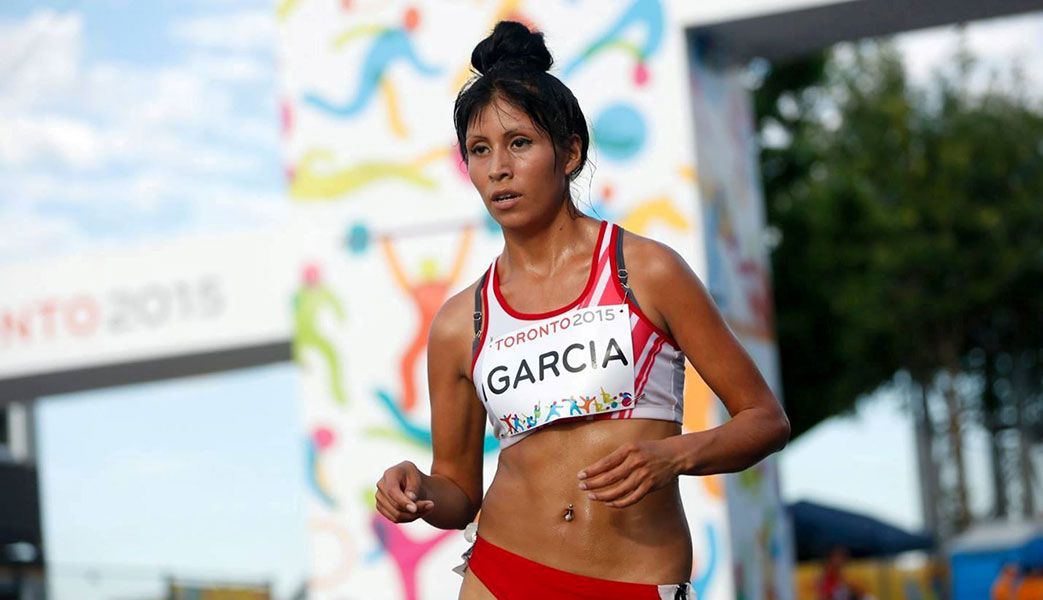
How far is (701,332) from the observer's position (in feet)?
10.7

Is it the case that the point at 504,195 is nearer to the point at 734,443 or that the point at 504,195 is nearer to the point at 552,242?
the point at 552,242

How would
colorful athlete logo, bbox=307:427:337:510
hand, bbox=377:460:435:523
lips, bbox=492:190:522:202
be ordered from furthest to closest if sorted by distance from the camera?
colorful athlete logo, bbox=307:427:337:510 < lips, bbox=492:190:522:202 < hand, bbox=377:460:435:523

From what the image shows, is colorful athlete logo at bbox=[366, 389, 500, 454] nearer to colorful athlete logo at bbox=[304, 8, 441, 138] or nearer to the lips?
colorful athlete logo at bbox=[304, 8, 441, 138]

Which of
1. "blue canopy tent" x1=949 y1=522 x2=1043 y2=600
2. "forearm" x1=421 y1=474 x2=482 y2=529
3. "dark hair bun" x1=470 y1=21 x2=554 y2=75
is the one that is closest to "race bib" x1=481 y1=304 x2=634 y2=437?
"forearm" x1=421 y1=474 x2=482 y2=529

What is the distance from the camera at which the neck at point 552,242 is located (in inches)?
135

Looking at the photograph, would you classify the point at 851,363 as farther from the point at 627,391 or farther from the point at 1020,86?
the point at 627,391

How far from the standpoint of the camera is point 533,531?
330 cm

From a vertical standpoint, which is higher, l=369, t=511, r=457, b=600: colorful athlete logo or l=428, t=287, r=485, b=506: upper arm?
l=428, t=287, r=485, b=506: upper arm

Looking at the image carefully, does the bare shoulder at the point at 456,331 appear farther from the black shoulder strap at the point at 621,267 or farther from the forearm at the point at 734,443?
the forearm at the point at 734,443

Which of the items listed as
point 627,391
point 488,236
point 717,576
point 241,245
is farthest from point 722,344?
point 241,245

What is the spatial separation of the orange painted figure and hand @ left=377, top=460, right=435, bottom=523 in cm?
497

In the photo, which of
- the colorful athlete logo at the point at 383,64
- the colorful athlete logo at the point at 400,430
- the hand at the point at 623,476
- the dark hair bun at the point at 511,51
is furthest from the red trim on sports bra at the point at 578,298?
the colorful athlete logo at the point at 383,64

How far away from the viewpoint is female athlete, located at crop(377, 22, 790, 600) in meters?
3.25

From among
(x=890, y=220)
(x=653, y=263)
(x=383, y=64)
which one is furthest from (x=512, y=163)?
(x=890, y=220)
